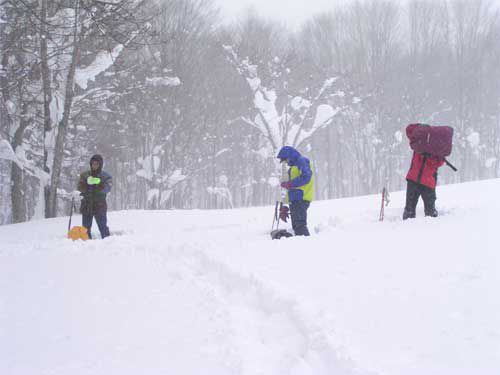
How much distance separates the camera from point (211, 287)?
14.7 feet

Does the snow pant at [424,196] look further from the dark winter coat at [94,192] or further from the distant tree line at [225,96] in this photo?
the distant tree line at [225,96]

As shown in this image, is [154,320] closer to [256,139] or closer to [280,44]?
[256,139]

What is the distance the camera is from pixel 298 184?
6.82 metres

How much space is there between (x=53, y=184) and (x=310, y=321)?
10.5 m

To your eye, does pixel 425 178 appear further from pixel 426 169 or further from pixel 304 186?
pixel 304 186

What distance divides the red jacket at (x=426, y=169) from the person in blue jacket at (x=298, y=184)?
155 cm

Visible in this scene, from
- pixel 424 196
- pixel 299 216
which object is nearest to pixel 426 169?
pixel 424 196

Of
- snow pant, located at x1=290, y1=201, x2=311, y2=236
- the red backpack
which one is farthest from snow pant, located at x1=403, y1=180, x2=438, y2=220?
snow pant, located at x1=290, y1=201, x2=311, y2=236

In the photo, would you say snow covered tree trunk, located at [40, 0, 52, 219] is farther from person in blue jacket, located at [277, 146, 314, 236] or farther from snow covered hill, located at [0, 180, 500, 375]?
person in blue jacket, located at [277, 146, 314, 236]

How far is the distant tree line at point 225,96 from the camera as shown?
1232cm

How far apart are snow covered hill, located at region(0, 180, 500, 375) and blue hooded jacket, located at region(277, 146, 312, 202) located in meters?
1.17

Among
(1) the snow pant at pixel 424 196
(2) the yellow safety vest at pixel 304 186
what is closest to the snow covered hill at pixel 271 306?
(1) the snow pant at pixel 424 196

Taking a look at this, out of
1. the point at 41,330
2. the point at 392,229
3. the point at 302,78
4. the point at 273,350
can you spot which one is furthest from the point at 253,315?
the point at 302,78

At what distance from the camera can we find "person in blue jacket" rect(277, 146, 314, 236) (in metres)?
6.83
